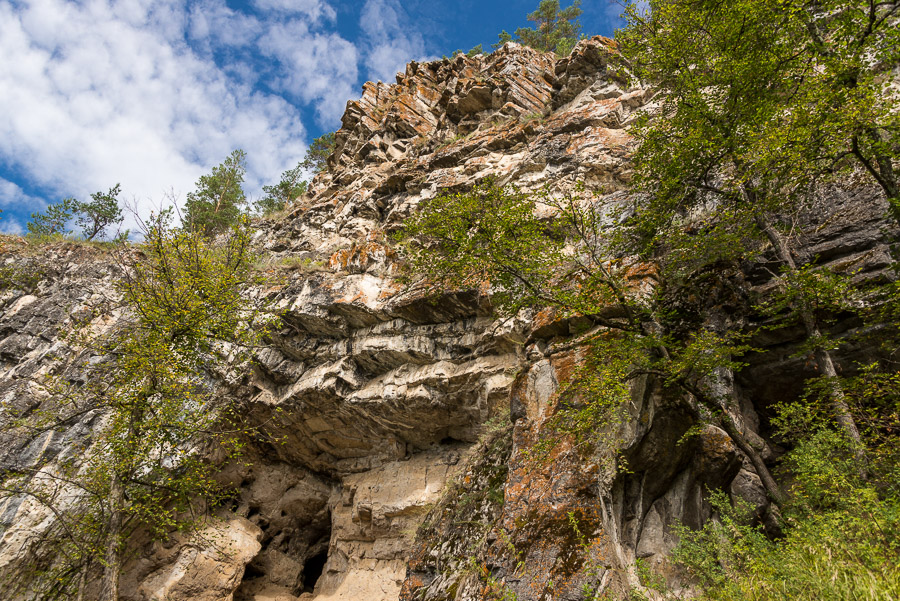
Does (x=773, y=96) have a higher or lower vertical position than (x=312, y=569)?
higher

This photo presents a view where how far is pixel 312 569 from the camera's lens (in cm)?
1758

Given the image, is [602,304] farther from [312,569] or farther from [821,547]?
[312,569]

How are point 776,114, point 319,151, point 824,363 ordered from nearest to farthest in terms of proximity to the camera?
1. point 824,363
2. point 776,114
3. point 319,151

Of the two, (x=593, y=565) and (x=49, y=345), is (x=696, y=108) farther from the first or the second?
(x=49, y=345)

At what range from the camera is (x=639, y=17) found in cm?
1028

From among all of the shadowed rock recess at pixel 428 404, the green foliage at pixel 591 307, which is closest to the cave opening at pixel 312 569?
the shadowed rock recess at pixel 428 404

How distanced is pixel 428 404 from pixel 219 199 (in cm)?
2204

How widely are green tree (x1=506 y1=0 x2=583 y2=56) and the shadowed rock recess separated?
7286mm

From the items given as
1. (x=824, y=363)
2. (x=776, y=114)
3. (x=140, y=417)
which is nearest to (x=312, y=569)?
(x=140, y=417)

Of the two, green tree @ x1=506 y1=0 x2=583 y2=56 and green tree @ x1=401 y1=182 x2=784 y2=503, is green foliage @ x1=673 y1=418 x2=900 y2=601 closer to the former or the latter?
green tree @ x1=401 y1=182 x2=784 y2=503

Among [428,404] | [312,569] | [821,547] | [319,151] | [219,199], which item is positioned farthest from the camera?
[319,151]

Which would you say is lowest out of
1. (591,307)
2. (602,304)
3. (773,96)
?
(591,307)

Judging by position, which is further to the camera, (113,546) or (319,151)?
(319,151)

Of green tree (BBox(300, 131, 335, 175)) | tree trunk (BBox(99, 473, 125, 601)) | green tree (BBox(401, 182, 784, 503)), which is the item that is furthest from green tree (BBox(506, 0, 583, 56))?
tree trunk (BBox(99, 473, 125, 601))
